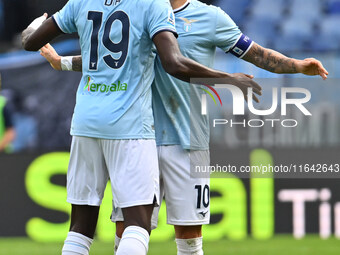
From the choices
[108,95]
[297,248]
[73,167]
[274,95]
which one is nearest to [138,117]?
[108,95]

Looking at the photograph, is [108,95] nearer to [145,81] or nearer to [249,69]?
[145,81]

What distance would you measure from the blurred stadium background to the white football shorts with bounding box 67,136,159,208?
3.27 meters

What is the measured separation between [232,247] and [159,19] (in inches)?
146

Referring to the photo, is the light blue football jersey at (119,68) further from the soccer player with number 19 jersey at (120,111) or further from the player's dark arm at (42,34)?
the player's dark arm at (42,34)

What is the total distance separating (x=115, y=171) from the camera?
385 centimetres

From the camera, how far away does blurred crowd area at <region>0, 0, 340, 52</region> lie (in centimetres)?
755

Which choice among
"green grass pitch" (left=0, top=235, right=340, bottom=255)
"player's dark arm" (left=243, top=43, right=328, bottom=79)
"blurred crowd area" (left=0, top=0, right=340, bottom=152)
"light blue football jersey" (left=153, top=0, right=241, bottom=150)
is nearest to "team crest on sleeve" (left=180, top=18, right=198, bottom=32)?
"light blue football jersey" (left=153, top=0, right=241, bottom=150)

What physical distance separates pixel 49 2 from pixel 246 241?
2.96 meters

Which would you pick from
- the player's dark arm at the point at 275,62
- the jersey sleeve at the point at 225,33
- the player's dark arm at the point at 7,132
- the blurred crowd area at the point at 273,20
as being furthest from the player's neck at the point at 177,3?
the player's dark arm at the point at 7,132

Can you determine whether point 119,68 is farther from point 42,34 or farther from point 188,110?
point 188,110

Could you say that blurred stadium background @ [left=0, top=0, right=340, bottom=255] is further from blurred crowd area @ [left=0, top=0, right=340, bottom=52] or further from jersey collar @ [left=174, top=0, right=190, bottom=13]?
jersey collar @ [left=174, top=0, right=190, bottom=13]

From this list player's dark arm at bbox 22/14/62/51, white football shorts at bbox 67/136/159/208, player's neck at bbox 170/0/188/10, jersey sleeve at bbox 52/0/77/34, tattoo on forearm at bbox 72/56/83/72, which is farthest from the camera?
tattoo on forearm at bbox 72/56/83/72

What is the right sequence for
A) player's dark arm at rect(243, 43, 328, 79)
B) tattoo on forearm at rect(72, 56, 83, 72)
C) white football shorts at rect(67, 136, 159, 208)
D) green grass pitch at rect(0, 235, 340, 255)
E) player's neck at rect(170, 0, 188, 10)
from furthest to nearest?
green grass pitch at rect(0, 235, 340, 255), tattoo on forearm at rect(72, 56, 83, 72), player's neck at rect(170, 0, 188, 10), player's dark arm at rect(243, 43, 328, 79), white football shorts at rect(67, 136, 159, 208)

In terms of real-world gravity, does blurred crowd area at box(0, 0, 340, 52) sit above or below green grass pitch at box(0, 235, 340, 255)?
above
